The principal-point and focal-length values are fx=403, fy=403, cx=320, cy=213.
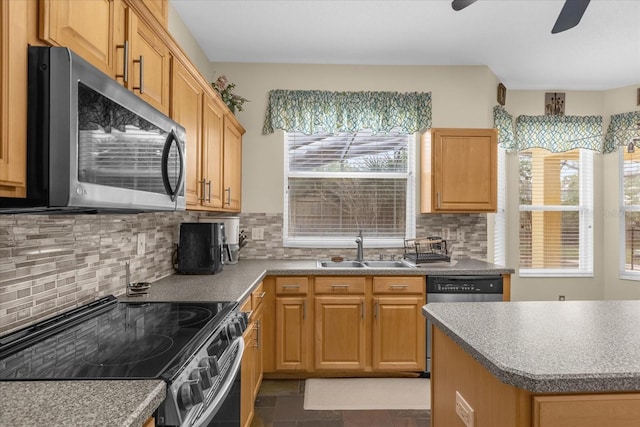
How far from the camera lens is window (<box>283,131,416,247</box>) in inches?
151

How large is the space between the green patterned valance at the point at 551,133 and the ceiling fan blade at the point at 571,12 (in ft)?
7.64

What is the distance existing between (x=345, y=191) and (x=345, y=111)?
29.5 inches

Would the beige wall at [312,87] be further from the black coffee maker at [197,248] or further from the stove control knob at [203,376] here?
the stove control knob at [203,376]

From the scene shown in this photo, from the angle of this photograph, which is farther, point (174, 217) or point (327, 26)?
point (327, 26)

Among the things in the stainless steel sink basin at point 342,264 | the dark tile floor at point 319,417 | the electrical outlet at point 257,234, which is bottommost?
the dark tile floor at point 319,417

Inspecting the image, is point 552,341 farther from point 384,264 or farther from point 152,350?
point 384,264

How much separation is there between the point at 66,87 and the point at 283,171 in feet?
9.50

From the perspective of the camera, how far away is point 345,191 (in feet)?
12.7

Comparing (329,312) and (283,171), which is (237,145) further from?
(329,312)

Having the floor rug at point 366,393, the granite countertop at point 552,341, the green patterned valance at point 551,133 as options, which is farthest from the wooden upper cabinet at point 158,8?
the green patterned valance at point 551,133

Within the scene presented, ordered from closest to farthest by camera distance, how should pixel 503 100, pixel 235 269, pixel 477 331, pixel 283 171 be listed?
pixel 477 331, pixel 235 269, pixel 283 171, pixel 503 100

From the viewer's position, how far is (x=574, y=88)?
4.31 m

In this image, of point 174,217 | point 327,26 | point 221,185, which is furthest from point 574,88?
point 174,217

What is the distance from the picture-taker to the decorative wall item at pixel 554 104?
14.1 feet
